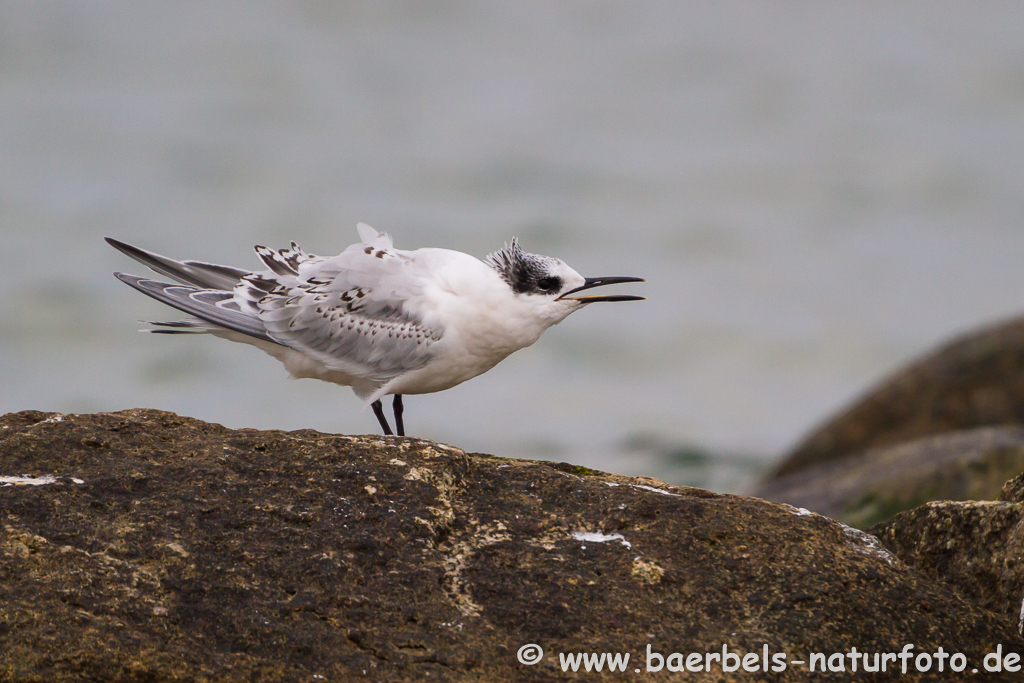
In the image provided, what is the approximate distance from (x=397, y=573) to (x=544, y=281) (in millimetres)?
2662

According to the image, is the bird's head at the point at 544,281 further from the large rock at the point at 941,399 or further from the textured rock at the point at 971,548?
the large rock at the point at 941,399

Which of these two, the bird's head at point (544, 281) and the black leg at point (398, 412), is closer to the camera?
the bird's head at point (544, 281)

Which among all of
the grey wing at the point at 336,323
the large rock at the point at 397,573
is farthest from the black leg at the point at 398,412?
the large rock at the point at 397,573

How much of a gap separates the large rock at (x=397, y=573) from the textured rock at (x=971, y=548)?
18cm

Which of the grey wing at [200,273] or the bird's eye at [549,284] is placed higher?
the grey wing at [200,273]

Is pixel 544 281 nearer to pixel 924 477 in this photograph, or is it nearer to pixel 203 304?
pixel 203 304

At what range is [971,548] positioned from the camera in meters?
4.40

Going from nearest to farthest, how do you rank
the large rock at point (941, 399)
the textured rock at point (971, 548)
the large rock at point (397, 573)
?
the large rock at point (397, 573), the textured rock at point (971, 548), the large rock at point (941, 399)

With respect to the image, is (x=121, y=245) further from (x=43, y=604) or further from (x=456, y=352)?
(x=43, y=604)

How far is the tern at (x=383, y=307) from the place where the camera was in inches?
245

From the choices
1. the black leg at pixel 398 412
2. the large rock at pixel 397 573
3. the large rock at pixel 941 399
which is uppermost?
the large rock at pixel 941 399

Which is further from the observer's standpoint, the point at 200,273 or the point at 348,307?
the point at 200,273

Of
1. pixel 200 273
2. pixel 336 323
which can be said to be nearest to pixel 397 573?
pixel 336 323

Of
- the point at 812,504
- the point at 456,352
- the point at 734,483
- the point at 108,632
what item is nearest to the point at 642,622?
the point at 108,632
